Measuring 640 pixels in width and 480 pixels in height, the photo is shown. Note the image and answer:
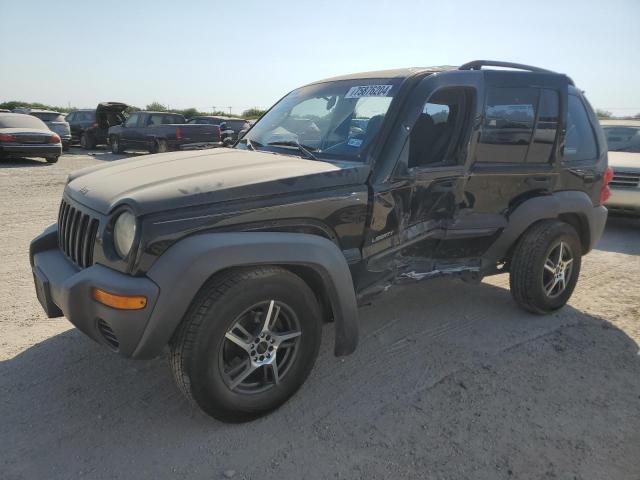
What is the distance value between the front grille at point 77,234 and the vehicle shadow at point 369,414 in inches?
32.5

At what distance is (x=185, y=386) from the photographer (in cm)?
249

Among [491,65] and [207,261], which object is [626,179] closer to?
[491,65]

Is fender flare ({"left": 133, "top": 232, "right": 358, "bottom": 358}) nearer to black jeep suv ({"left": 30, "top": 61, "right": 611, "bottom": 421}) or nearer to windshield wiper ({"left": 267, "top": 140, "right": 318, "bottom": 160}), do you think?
black jeep suv ({"left": 30, "top": 61, "right": 611, "bottom": 421})

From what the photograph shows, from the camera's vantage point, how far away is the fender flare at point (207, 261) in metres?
2.30

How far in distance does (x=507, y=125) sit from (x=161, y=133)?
593 inches

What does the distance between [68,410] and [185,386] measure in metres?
0.83

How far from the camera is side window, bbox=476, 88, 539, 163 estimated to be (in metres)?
3.63

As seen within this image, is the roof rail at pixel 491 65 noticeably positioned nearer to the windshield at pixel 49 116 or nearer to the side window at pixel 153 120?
the side window at pixel 153 120

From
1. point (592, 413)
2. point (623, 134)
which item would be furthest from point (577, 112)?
point (623, 134)

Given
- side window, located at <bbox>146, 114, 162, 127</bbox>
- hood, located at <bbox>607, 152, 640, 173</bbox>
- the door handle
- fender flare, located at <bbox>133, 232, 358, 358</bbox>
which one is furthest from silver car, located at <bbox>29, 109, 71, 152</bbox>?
fender flare, located at <bbox>133, 232, 358, 358</bbox>

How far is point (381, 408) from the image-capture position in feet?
9.40

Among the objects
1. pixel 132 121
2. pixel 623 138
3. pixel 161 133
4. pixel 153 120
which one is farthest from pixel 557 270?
pixel 132 121

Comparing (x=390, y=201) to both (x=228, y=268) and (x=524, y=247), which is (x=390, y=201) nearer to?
(x=228, y=268)

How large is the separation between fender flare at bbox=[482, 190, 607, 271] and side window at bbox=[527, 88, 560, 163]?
333 mm
